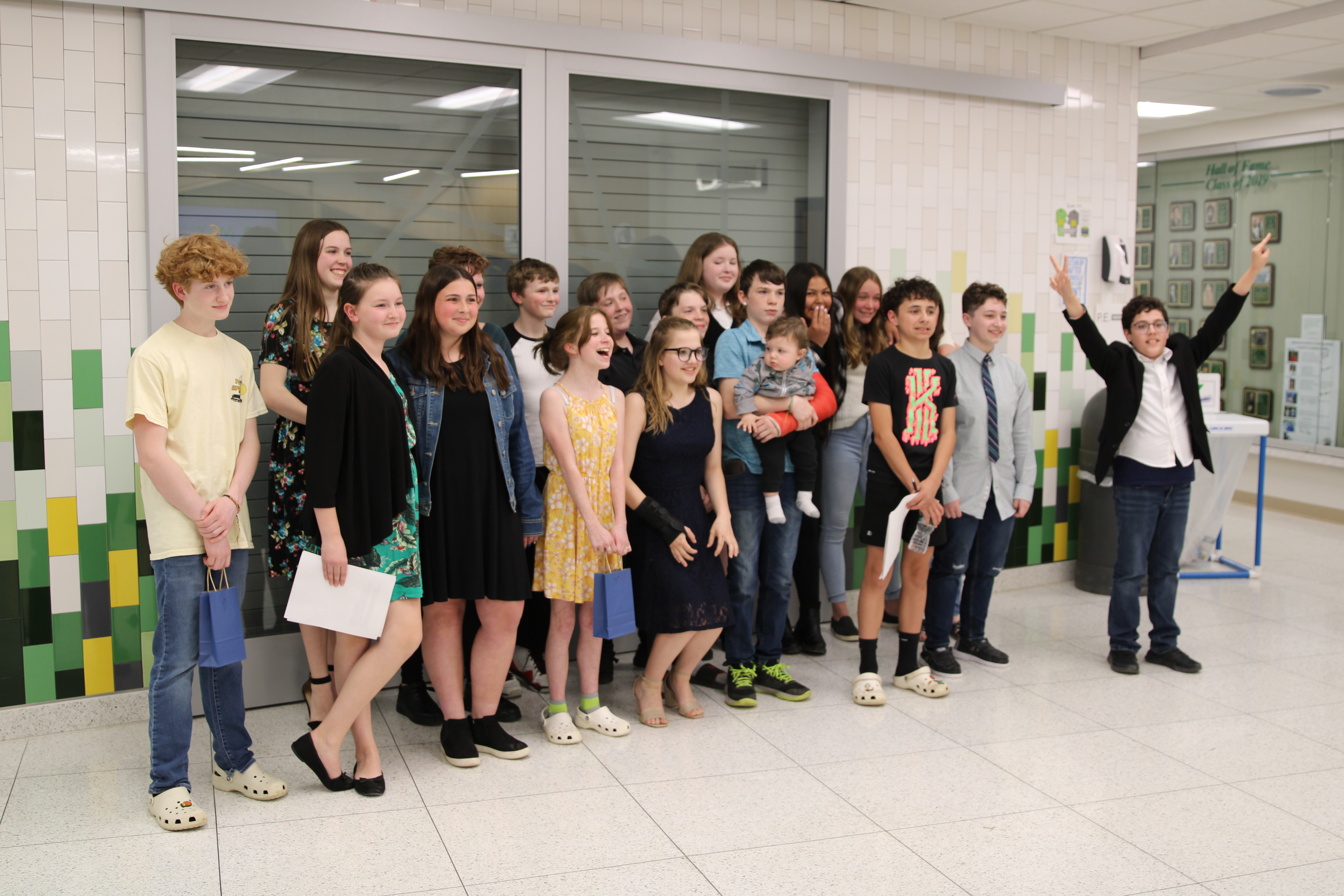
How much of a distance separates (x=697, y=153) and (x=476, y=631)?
2220 mm

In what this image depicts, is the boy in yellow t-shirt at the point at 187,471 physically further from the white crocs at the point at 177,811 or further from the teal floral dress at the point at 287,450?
the teal floral dress at the point at 287,450

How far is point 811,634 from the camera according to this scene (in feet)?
14.8

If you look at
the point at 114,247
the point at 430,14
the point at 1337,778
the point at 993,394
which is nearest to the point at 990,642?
the point at 993,394

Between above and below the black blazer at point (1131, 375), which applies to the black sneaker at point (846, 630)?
below

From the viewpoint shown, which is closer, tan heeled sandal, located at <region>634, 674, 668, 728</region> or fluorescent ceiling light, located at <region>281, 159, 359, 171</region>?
tan heeled sandal, located at <region>634, 674, 668, 728</region>

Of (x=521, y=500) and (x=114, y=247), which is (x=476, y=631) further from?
(x=114, y=247)

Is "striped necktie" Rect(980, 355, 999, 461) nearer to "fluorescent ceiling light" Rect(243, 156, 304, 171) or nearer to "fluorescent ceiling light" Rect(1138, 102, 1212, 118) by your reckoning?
"fluorescent ceiling light" Rect(243, 156, 304, 171)

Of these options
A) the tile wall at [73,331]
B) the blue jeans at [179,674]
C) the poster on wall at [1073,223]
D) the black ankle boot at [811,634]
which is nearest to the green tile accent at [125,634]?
the tile wall at [73,331]

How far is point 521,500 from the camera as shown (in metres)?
3.36

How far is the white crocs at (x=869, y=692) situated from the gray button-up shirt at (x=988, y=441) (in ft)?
2.36

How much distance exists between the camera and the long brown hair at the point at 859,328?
437 centimetres

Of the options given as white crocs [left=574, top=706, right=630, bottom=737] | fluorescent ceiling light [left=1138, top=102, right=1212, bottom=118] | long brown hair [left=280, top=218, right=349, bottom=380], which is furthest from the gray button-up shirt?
fluorescent ceiling light [left=1138, top=102, right=1212, bottom=118]

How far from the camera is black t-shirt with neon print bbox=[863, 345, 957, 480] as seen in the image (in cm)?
385

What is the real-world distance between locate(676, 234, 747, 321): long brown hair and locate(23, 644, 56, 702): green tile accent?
2517 millimetres
